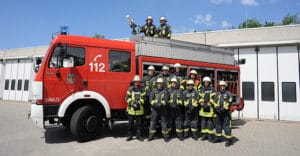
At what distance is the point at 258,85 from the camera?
12.5 meters

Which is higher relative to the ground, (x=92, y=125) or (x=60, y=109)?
(x=60, y=109)

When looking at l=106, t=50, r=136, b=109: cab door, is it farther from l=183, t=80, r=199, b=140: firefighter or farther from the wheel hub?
l=183, t=80, r=199, b=140: firefighter

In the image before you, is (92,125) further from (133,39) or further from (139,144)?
(133,39)

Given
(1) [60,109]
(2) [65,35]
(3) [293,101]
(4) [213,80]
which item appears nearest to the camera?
(1) [60,109]

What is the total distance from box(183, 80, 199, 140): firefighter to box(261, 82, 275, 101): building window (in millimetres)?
7256

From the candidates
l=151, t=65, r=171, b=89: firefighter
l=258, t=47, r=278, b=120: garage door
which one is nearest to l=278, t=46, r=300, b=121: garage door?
l=258, t=47, r=278, b=120: garage door

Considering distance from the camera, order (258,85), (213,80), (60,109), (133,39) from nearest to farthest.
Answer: (60,109) < (133,39) < (213,80) < (258,85)

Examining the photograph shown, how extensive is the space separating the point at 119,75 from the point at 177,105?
5.92 feet

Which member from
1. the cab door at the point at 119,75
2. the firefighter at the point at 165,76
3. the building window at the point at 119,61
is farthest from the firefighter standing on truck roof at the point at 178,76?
the building window at the point at 119,61

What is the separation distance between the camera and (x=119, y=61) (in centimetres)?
671

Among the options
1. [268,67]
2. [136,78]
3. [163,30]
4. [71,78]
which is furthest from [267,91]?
[71,78]

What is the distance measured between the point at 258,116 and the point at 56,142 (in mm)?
10152

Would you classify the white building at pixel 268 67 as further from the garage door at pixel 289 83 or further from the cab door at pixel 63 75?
the cab door at pixel 63 75

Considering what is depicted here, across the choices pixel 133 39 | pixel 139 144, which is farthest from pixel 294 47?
pixel 139 144
